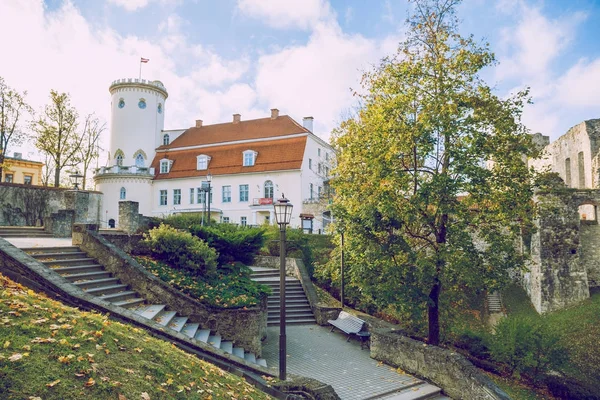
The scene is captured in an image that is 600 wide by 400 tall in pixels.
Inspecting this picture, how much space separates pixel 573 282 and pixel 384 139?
16.3 m

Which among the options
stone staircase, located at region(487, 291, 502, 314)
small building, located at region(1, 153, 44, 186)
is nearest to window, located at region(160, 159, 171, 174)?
small building, located at region(1, 153, 44, 186)

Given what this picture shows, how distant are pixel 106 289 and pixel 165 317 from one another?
5.26ft

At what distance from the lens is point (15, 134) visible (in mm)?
32188

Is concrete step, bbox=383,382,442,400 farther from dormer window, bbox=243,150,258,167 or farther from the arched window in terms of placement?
the arched window

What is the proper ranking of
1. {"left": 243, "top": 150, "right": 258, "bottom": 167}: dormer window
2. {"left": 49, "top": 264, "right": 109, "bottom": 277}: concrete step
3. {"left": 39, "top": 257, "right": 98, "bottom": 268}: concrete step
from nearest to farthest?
{"left": 49, "top": 264, "right": 109, "bottom": 277}: concrete step
{"left": 39, "top": 257, "right": 98, "bottom": 268}: concrete step
{"left": 243, "top": 150, "right": 258, "bottom": 167}: dormer window

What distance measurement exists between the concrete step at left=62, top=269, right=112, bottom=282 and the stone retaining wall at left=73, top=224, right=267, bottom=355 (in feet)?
0.73

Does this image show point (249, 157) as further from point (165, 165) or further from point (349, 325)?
point (349, 325)

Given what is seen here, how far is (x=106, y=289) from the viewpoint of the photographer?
9.97 metres

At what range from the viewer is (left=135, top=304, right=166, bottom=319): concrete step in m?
9.37

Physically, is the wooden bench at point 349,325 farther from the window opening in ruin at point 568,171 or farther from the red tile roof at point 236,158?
the window opening in ruin at point 568,171

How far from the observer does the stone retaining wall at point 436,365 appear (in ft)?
27.8

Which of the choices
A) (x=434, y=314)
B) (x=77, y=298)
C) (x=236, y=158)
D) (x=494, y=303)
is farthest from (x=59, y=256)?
(x=236, y=158)

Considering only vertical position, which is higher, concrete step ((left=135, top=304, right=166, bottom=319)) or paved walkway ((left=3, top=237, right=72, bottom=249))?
paved walkway ((left=3, top=237, right=72, bottom=249))

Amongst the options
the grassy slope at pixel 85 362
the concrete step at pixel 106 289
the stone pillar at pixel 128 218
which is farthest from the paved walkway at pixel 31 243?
the grassy slope at pixel 85 362
